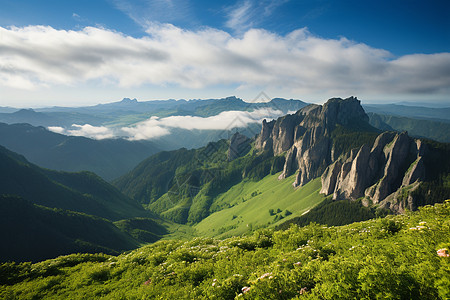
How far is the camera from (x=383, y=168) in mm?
173000

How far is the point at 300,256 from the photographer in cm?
1564

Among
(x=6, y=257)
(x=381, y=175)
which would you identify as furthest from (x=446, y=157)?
(x=6, y=257)

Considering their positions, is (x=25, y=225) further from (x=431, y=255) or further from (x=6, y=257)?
(x=431, y=255)

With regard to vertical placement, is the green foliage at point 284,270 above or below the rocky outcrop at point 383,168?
above

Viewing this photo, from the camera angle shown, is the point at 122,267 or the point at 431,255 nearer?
the point at 431,255

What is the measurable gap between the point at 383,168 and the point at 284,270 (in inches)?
8123

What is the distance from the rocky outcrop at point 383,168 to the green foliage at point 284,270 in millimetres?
177623

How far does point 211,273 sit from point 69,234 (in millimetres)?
213450

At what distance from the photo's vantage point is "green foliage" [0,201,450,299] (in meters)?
9.00

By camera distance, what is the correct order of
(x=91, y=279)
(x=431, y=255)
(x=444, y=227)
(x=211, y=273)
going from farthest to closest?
(x=91, y=279), (x=211, y=273), (x=444, y=227), (x=431, y=255)

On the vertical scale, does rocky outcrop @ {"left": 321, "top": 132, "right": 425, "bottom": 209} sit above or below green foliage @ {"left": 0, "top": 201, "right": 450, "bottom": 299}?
below

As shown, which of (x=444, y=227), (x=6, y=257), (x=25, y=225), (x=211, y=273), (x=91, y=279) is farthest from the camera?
(x=25, y=225)

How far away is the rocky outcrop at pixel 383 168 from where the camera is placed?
6383 inches

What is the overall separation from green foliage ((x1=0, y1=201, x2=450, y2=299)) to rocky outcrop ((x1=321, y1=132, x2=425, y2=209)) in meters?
178
